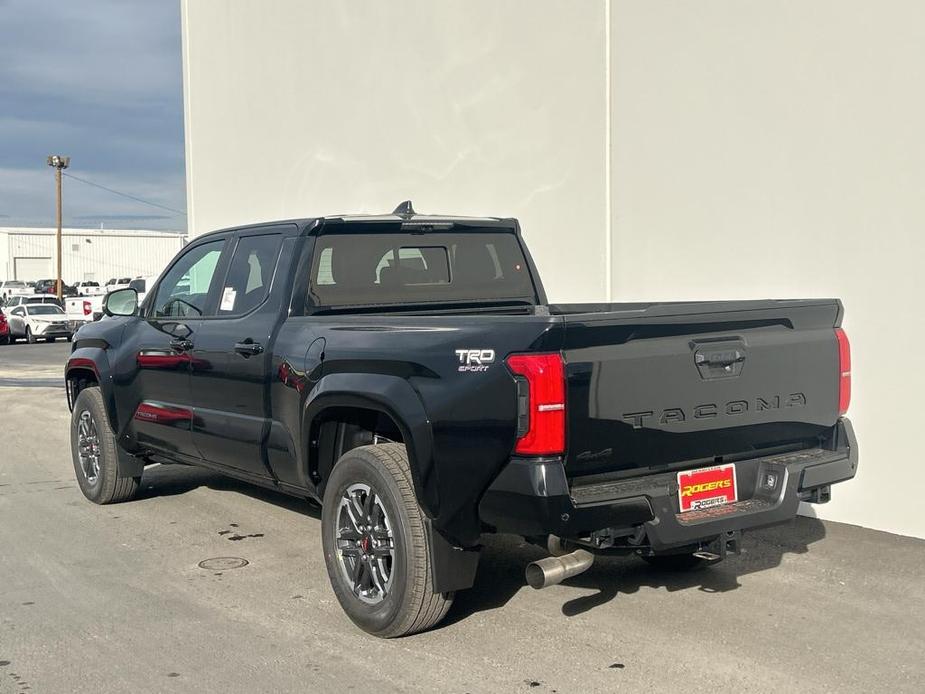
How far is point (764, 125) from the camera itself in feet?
24.3

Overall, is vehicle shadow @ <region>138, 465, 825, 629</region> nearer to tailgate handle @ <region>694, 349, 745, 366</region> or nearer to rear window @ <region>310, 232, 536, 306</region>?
tailgate handle @ <region>694, 349, 745, 366</region>

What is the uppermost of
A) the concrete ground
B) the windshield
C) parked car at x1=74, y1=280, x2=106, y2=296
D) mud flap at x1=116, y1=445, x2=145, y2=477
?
parked car at x1=74, y1=280, x2=106, y2=296

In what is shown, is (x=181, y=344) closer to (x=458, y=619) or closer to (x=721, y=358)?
(x=458, y=619)

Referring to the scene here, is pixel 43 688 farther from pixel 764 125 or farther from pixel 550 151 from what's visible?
pixel 550 151

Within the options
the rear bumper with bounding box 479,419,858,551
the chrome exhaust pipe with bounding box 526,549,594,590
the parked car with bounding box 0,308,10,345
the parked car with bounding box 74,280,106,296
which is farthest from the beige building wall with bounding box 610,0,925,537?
the parked car with bounding box 74,280,106,296

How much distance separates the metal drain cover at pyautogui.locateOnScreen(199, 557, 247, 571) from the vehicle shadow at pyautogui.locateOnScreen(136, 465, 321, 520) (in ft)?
3.66

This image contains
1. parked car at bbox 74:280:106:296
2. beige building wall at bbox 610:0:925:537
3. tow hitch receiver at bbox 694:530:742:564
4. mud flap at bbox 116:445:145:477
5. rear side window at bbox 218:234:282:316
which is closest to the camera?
tow hitch receiver at bbox 694:530:742:564

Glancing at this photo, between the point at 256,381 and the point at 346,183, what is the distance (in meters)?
6.95

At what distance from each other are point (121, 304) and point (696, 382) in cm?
446

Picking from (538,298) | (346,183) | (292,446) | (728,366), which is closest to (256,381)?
(292,446)

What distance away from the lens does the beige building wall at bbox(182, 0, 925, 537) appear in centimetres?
680

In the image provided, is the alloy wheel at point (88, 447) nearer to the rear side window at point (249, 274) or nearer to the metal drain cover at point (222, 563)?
the metal drain cover at point (222, 563)

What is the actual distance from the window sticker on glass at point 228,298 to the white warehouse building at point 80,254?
83202 mm

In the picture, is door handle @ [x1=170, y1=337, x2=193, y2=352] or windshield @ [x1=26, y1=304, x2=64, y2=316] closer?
door handle @ [x1=170, y1=337, x2=193, y2=352]
